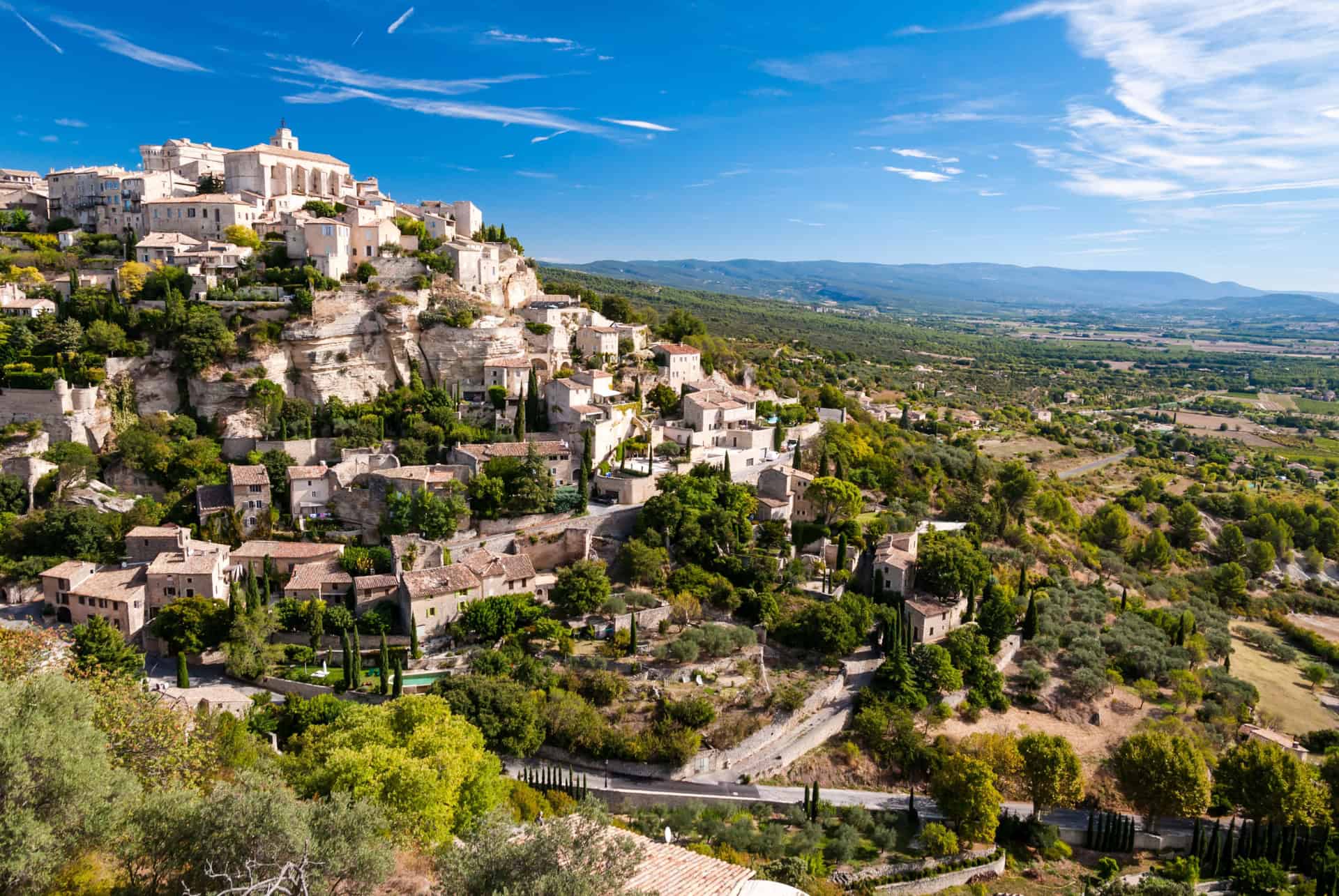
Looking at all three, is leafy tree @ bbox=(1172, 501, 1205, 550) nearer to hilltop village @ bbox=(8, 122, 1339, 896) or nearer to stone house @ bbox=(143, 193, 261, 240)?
hilltop village @ bbox=(8, 122, 1339, 896)

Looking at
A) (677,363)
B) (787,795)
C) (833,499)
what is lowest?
(787,795)

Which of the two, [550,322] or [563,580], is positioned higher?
[550,322]

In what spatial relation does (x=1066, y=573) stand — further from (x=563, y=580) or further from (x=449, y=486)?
(x=449, y=486)

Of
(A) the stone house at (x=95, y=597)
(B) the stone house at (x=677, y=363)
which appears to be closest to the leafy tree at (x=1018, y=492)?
(B) the stone house at (x=677, y=363)

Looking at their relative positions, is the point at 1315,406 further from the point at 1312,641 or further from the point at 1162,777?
the point at 1162,777

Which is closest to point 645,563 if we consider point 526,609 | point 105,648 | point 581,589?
point 581,589

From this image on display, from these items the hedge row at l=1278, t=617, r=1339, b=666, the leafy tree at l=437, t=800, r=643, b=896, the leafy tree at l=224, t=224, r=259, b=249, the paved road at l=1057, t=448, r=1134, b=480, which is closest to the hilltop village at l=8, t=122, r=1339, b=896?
the leafy tree at l=437, t=800, r=643, b=896

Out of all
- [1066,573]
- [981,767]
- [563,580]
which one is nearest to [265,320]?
[563,580]
